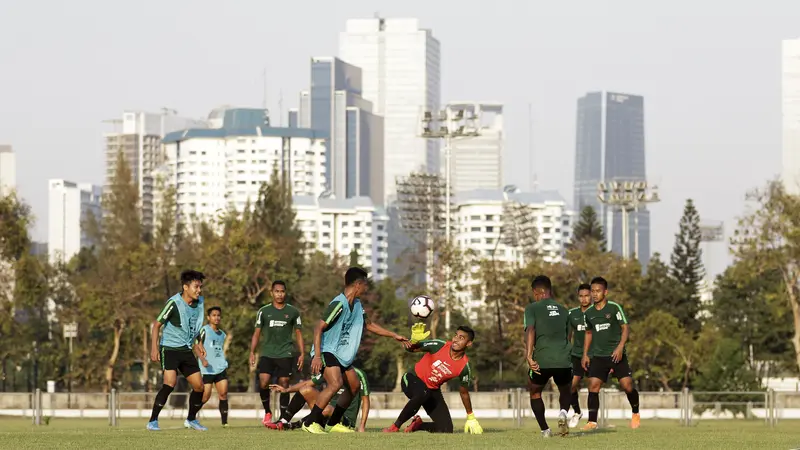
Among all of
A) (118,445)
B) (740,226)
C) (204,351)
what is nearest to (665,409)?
(204,351)

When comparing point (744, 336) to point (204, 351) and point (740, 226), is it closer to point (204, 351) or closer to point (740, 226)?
point (740, 226)

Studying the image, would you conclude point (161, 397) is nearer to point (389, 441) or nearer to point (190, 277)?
point (190, 277)

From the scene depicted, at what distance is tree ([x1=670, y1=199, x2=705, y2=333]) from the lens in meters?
90.4

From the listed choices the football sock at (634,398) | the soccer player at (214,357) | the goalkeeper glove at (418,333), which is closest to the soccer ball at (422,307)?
the goalkeeper glove at (418,333)

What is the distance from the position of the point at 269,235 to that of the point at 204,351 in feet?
198

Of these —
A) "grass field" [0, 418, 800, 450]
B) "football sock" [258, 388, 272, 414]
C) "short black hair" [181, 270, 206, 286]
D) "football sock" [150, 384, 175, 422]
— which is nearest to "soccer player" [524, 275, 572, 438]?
"grass field" [0, 418, 800, 450]

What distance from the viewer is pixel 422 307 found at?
709 inches

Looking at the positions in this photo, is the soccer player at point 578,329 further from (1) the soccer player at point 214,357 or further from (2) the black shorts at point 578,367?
(1) the soccer player at point 214,357

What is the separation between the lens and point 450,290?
216 feet

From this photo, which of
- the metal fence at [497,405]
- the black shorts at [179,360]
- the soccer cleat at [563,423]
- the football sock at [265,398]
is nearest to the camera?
the soccer cleat at [563,423]

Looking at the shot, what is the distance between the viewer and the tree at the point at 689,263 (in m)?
90.4

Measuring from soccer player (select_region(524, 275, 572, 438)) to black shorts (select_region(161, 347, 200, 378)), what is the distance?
413 cm

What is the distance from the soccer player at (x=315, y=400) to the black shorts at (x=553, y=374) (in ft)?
Answer: 6.53

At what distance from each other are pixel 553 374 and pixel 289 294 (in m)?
48.3
